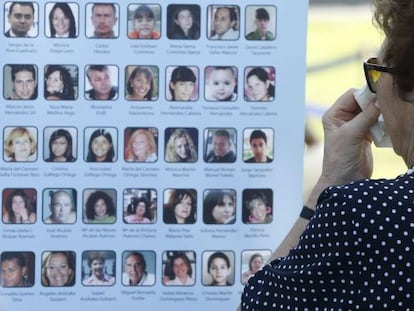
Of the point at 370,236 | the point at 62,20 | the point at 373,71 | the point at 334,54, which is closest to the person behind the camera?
the point at 370,236

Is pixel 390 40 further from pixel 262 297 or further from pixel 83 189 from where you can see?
pixel 83 189

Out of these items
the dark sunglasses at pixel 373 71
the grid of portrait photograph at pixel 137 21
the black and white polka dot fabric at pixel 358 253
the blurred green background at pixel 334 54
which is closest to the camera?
the black and white polka dot fabric at pixel 358 253

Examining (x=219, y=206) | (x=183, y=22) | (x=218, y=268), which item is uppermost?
(x=183, y=22)

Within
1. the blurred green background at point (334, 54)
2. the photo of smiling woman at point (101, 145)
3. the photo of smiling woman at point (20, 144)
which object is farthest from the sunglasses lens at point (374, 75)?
the blurred green background at point (334, 54)

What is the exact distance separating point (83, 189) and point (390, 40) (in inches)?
25.8

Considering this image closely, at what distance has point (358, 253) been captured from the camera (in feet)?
4.21

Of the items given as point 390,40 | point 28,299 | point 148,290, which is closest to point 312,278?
point 390,40

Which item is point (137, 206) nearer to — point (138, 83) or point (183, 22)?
point (138, 83)

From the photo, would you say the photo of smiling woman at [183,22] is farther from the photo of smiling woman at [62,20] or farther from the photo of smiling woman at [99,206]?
the photo of smiling woman at [99,206]

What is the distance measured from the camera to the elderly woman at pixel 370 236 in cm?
127

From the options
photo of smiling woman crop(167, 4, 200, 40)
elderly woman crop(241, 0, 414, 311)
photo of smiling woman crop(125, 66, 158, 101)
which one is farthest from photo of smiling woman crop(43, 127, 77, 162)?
elderly woman crop(241, 0, 414, 311)

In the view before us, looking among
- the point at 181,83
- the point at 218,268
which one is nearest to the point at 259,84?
the point at 181,83

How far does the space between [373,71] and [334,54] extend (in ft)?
30.7

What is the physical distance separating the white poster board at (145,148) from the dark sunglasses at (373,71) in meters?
0.27
